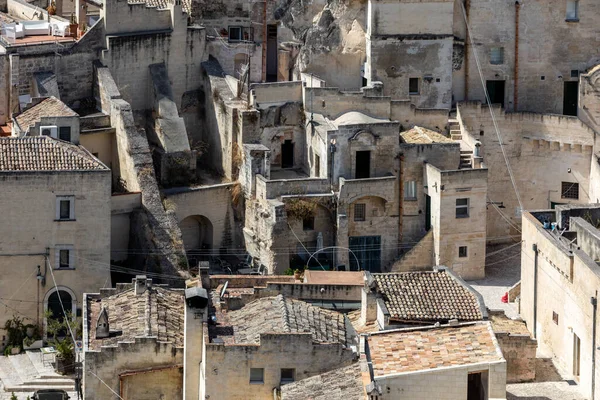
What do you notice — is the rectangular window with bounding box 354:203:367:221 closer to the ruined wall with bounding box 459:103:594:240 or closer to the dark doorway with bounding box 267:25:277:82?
the ruined wall with bounding box 459:103:594:240

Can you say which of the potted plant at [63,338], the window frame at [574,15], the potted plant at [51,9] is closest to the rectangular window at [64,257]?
the potted plant at [63,338]

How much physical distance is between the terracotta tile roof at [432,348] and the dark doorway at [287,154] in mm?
21578

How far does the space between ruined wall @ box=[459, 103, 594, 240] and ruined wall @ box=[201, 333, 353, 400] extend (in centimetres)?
2676

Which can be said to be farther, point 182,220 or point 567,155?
point 567,155

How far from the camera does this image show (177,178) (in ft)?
278

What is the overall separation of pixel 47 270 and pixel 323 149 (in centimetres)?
1396

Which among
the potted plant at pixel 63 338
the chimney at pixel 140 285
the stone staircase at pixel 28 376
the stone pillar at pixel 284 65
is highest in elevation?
the stone pillar at pixel 284 65

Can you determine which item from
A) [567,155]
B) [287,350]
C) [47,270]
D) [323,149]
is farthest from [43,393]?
[567,155]

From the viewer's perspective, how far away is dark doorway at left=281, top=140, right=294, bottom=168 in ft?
286

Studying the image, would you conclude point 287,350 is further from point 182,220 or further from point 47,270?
point 182,220

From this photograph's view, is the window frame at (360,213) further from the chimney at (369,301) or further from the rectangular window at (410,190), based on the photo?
the chimney at (369,301)

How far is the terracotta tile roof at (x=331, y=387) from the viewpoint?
205ft

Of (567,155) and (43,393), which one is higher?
(567,155)

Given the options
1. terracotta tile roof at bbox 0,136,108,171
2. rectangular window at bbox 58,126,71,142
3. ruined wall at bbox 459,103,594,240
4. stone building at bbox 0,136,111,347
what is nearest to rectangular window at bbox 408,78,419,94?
ruined wall at bbox 459,103,594,240
